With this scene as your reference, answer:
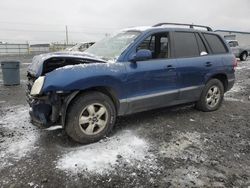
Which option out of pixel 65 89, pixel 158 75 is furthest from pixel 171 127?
pixel 65 89

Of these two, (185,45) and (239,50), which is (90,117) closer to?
(185,45)

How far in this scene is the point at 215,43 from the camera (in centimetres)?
624

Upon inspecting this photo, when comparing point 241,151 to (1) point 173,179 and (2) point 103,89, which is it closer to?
(1) point 173,179

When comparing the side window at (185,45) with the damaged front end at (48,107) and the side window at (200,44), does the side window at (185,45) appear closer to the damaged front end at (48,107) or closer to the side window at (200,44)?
the side window at (200,44)

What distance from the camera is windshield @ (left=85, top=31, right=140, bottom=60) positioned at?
15.6 ft

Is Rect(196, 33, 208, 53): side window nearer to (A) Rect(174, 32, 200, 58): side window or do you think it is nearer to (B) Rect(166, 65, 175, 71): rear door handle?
(A) Rect(174, 32, 200, 58): side window

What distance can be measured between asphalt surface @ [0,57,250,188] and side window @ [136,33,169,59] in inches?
51.7

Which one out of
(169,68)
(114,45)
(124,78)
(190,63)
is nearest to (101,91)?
(124,78)

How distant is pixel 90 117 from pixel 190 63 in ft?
7.97

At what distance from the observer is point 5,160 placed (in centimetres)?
373

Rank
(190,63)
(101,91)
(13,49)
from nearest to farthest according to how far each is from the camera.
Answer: (101,91) → (190,63) → (13,49)

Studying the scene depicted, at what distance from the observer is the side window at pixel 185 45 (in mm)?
5391

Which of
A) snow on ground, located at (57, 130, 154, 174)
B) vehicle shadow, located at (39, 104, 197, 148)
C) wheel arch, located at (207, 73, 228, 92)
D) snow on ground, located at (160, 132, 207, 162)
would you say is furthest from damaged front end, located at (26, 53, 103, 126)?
wheel arch, located at (207, 73, 228, 92)

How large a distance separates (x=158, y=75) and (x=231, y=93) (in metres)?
4.51
